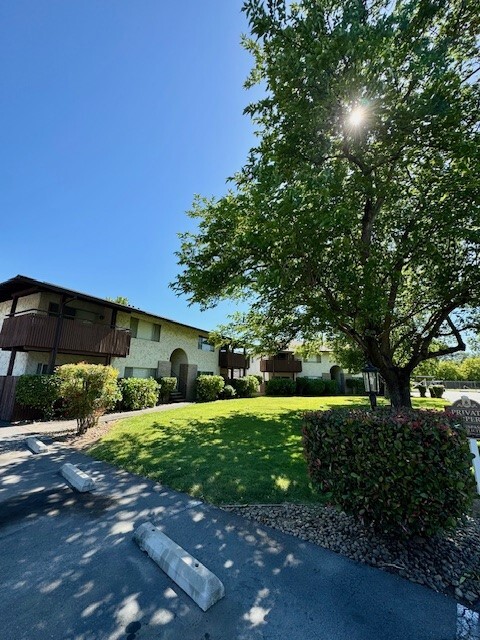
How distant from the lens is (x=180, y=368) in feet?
77.0

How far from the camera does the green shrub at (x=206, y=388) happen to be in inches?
877

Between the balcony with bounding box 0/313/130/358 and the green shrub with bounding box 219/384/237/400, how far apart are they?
10160 mm

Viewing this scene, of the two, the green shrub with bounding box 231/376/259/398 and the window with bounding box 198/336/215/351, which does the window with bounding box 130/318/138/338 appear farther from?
the green shrub with bounding box 231/376/259/398

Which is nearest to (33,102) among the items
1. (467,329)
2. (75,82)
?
(75,82)

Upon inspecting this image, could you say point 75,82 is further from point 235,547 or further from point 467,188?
point 235,547

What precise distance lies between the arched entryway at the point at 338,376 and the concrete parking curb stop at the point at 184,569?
1380 inches

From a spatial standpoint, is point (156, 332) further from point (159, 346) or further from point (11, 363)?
point (11, 363)

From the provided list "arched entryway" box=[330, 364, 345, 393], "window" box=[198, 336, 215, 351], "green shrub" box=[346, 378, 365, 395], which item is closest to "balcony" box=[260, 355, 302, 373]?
"arched entryway" box=[330, 364, 345, 393]

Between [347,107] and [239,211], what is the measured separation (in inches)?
141

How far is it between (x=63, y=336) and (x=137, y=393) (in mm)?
5062

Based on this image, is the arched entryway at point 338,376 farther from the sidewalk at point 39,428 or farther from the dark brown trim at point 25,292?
the dark brown trim at point 25,292

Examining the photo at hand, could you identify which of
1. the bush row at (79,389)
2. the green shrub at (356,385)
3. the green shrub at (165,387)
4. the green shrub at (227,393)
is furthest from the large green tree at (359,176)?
the green shrub at (356,385)

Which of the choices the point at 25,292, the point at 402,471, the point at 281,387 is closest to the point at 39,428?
the point at 25,292

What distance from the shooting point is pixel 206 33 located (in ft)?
26.8
